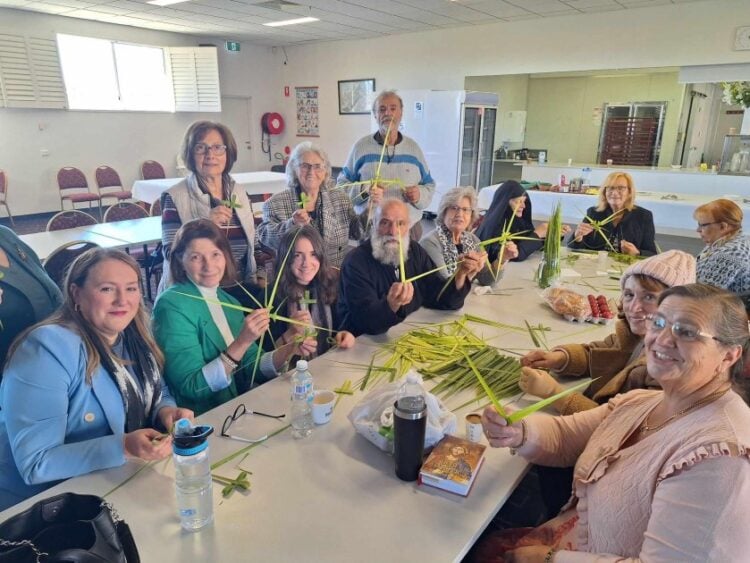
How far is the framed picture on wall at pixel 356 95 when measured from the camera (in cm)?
939

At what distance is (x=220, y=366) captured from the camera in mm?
1713

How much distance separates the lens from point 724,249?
2752 millimetres

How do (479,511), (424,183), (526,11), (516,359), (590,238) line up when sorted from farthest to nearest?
(526,11), (590,238), (424,183), (516,359), (479,511)

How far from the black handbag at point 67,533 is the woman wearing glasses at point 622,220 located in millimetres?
3495

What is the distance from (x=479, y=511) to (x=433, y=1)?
664 centimetres

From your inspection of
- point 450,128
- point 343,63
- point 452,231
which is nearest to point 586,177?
point 450,128

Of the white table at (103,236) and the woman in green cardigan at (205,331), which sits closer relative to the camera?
the woman in green cardigan at (205,331)

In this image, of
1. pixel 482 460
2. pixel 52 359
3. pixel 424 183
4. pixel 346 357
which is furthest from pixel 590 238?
pixel 52 359

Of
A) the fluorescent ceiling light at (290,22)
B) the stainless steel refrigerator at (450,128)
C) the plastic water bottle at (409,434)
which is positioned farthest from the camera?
the stainless steel refrigerator at (450,128)

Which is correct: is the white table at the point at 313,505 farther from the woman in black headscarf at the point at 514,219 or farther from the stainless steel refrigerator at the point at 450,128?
the stainless steel refrigerator at the point at 450,128

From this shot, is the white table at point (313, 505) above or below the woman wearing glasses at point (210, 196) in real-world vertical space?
below

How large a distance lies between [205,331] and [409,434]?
949 mm

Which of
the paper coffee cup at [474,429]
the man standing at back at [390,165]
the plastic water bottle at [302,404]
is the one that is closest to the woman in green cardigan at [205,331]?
the plastic water bottle at [302,404]

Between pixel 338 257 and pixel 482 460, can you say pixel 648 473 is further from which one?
pixel 338 257
